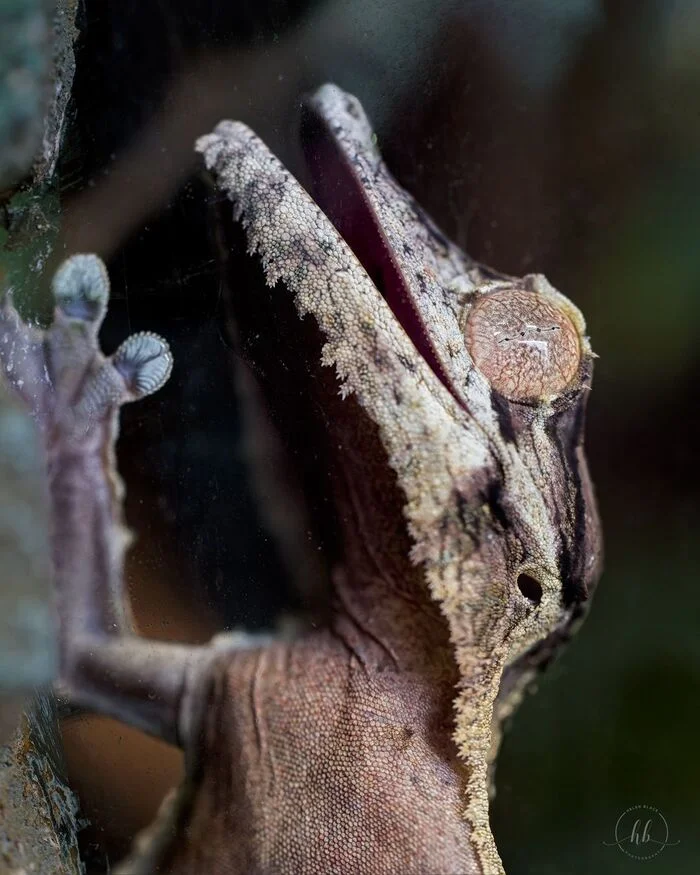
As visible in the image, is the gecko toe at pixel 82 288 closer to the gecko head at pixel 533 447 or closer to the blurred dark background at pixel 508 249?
the blurred dark background at pixel 508 249

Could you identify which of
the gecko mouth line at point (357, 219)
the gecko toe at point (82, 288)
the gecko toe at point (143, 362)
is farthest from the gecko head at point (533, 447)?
the gecko toe at point (82, 288)

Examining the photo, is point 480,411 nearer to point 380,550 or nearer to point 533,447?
point 533,447

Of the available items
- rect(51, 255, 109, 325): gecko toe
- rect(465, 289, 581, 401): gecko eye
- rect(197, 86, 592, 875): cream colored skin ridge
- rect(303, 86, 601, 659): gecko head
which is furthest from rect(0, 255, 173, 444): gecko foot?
rect(465, 289, 581, 401): gecko eye

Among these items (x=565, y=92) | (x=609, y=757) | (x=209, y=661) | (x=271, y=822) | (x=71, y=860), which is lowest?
(x=71, y=860)

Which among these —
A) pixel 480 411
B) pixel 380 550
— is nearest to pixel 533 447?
pixel 480 411

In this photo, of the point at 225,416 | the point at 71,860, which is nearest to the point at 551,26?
the point at 225,416

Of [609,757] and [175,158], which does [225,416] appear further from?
[609,757]

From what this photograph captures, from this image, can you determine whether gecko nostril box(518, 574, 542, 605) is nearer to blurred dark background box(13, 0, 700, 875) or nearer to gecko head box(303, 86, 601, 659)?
gecko head box(303, 86, 601, 659)
